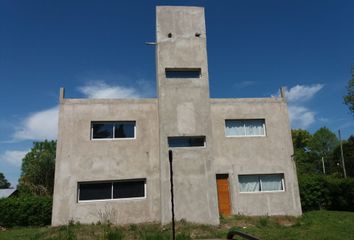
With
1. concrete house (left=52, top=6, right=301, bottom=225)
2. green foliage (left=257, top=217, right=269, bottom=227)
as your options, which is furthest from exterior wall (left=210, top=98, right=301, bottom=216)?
green foliage (left=257, top=217, right=269, bottom=227)

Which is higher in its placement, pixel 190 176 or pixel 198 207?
pixel 190 176

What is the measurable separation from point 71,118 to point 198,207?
25.3ft

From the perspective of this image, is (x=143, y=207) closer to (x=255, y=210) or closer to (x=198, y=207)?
(x=198, y=207)

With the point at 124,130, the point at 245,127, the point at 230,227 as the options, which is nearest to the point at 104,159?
the point at 124,130

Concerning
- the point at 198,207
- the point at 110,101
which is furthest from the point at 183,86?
the point at 198,207

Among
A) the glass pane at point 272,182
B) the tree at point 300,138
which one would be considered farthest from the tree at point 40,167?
the tree at point 300,138

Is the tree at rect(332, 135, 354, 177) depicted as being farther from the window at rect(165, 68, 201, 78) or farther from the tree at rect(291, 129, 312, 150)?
the window at rect(165, 68, 201, 78)

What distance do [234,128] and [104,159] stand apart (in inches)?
281

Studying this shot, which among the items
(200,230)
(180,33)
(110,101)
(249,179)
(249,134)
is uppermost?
(180,33)

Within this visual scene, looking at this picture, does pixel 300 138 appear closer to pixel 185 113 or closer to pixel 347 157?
pixel 347 157

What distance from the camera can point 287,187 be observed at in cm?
1586

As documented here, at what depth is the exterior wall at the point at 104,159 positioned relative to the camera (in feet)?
46.9

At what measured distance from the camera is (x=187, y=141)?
14.5 m

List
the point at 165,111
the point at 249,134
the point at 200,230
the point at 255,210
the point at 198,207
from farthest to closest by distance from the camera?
the point at 249,134, the point at 255,210, the point at 165,111, the point at 198,207, the point at 200,230
